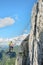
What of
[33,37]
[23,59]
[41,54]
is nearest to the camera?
[41,54]

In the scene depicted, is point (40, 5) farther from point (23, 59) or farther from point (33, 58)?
point (23, 59)

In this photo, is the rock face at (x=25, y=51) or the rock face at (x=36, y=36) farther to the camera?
the rock face at (x=25, y=51)

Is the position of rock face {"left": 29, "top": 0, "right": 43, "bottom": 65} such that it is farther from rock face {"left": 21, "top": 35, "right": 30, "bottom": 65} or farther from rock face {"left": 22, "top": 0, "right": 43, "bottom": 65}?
rock face {"left": 21, "top": 35, "right": 30, "bottom": 65}

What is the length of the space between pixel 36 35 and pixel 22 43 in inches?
A: 527

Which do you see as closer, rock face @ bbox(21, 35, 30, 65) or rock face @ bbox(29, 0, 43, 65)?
rock face @ bbox(29, 0, 43, 65)

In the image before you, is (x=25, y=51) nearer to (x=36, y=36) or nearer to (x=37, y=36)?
(x=36, y=36)

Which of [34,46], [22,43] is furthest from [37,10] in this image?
[22,43]

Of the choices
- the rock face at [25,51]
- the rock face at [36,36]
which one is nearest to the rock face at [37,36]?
the rock face at [36,36]

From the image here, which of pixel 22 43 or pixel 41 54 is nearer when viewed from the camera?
pixel 41 54

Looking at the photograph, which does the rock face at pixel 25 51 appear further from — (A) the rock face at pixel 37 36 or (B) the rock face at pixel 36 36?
(A) the rock face at pixel 37 36

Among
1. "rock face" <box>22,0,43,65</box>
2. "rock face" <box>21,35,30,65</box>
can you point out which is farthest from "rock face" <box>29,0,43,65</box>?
"rock face" <box>21,35,30,65</box>

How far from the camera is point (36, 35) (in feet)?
207

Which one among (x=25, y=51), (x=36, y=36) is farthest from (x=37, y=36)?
(x=25, y=51)

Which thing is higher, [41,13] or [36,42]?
[41,13]
